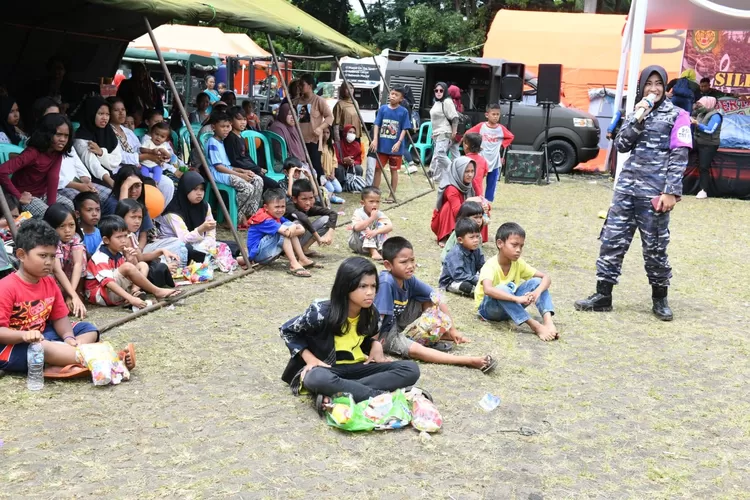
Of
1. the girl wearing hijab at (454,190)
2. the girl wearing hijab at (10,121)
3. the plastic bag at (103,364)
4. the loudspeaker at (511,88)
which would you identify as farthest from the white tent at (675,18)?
the plastic bag at (103,364)

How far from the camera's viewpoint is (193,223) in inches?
287

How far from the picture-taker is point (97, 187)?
274 inches

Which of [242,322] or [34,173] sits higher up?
[34,173]

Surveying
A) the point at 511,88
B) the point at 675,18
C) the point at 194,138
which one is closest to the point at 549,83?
the point at 511,88

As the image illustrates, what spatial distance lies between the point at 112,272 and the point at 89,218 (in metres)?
0.49

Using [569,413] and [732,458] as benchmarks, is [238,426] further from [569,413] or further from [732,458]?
[732,458]

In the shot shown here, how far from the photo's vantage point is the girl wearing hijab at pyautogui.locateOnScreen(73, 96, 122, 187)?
714 centimetres

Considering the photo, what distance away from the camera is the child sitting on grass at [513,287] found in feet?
18.4

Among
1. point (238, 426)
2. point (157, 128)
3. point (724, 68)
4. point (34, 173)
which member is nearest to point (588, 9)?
point (724, 68)

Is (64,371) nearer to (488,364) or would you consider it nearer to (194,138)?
(488,364)

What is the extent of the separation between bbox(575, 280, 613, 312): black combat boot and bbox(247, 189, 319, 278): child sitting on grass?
2.41m

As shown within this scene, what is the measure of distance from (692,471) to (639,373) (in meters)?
1.38

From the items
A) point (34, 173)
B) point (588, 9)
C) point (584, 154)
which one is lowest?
point (584, 154)

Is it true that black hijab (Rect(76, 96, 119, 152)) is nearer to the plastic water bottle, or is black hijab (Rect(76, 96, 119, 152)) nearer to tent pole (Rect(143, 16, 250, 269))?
tent pole (Rect(143, 16, 250, 269))
